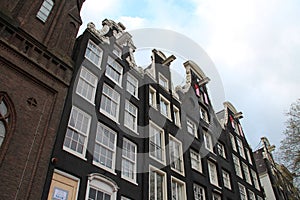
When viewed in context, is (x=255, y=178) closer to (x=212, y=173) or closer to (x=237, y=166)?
(x=237, y=166)


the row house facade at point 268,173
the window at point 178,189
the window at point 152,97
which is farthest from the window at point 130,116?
the row house facade at point 268,173

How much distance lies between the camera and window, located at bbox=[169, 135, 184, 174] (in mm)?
19250

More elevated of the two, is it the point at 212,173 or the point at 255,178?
the point at 255,178

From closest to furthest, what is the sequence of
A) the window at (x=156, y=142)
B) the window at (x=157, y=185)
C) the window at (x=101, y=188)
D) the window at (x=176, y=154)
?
1. the window at (x=101, y=188)
2. the window at (x=157, y=185)
3. the window at (x=156, y=142)
4. the window at (x=176, y=154)

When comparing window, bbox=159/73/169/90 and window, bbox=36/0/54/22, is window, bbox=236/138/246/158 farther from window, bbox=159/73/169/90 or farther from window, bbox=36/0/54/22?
window, bbox=36/0/54/22

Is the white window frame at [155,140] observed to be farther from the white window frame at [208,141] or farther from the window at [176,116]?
the white window frame at [208,141]

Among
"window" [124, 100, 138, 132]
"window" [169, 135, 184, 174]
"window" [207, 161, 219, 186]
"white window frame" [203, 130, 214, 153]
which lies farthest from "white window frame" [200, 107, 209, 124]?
"window" [124, 100, 138, 132]

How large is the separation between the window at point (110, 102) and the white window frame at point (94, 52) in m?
1.84

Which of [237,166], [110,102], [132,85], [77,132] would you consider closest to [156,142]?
[110,102]

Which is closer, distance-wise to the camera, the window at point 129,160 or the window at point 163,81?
the window at point 129,160

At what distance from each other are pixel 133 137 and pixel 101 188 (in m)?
4.48

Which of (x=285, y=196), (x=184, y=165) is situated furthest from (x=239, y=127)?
(x=184, y=165)

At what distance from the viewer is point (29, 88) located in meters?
12.3

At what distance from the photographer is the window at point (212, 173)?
22672mm
